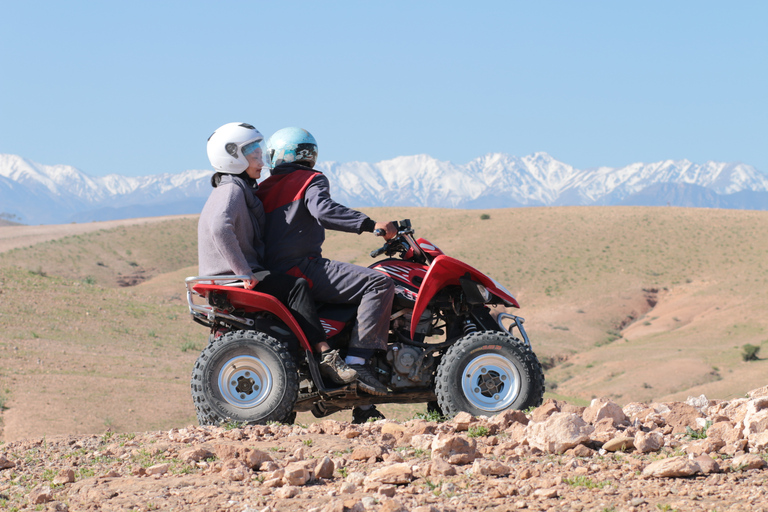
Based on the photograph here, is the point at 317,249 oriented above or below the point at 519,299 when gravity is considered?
above

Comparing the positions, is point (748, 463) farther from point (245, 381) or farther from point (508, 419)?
point (245, 381)

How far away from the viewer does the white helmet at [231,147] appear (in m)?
6.16

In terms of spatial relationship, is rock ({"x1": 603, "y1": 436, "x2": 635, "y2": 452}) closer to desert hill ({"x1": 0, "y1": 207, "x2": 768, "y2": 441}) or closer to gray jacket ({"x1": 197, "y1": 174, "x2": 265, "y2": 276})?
gray jacket ({"x1": 197, "y1": 174, "x2": 265, "y2": 276})

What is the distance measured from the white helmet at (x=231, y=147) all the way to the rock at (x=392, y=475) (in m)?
2.97

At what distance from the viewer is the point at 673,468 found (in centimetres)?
391

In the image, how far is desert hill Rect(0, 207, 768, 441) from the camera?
51.3 ft

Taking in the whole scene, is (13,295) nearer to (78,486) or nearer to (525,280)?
(78,486)

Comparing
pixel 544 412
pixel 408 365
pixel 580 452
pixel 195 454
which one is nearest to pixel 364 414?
pixel 408 365

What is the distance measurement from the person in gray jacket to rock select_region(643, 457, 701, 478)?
8.19ft

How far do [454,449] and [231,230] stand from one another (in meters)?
2.38

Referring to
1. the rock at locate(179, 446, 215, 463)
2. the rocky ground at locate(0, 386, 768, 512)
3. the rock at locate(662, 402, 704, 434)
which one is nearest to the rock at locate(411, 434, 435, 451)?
the rocky ground at locate(0, 386, 768, 512)

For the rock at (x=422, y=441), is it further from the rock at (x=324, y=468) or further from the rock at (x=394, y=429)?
the rock at (x=324, y=468)


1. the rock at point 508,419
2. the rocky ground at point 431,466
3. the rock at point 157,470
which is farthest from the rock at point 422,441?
the rock at point 157,470

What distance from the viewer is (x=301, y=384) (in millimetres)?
6289
